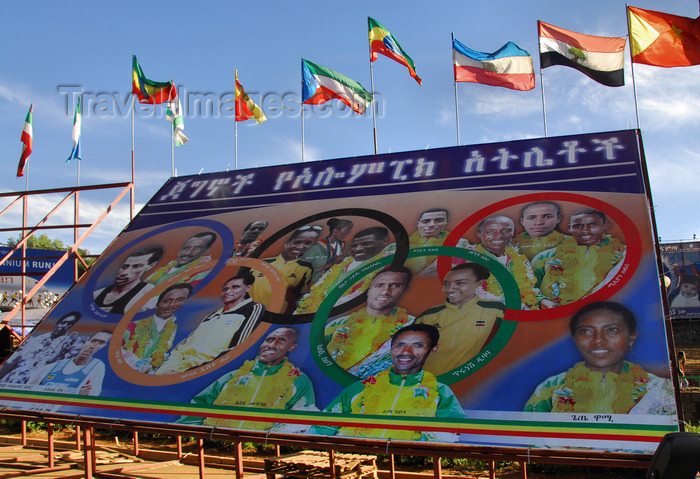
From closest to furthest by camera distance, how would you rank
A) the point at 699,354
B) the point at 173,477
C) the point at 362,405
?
the point at 362,405, the point at 173,477, the point at 699,354

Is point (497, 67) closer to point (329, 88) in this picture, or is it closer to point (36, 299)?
point (329, 88)

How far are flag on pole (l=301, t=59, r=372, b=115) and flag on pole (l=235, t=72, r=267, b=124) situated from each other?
2.15 meters

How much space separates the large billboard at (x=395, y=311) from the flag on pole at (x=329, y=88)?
326 centimetres

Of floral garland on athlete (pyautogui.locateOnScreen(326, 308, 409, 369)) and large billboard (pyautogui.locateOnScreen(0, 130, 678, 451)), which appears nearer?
large billboard (pyautogui.locateOnScreen(0, 130, 678, 451))

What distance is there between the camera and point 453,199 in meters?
11.3

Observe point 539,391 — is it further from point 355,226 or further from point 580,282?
point 355,226

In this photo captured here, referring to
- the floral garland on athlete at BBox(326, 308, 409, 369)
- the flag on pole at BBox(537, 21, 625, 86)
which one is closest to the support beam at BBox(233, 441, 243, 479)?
the floral garland on athlete at BBox(326, 308, 409, 369)

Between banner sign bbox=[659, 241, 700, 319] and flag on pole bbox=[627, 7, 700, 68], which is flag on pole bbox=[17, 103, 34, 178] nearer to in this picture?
flag on pole bbox=[627, 7, 700, 68]

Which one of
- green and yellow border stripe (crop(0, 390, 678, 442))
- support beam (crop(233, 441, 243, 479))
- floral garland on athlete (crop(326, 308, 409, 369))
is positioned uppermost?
floral garland on athlete (crop(326, 308, 409, 369))

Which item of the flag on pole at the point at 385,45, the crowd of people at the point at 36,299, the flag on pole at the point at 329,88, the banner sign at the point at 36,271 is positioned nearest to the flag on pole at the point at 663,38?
the flag on pole at the point at 385,45

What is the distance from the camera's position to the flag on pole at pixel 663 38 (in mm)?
12148

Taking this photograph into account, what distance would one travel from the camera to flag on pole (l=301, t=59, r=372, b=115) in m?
16.2

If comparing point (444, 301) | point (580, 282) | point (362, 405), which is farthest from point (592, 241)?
A: point (362, 405)

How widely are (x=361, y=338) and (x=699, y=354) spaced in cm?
3260
